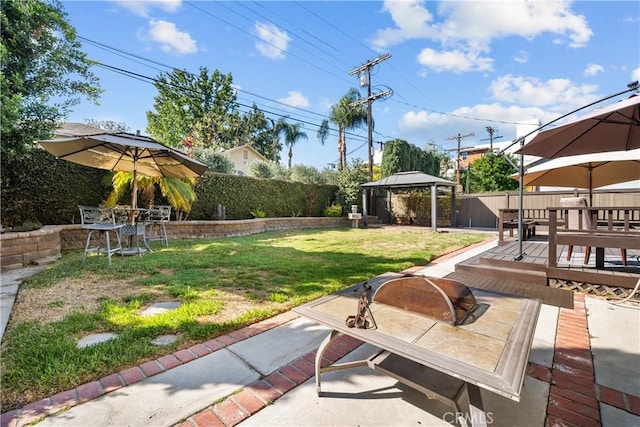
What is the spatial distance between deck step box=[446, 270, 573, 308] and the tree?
24.8 ft

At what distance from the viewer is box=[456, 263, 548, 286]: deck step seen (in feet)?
13.7

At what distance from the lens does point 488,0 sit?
730 cm

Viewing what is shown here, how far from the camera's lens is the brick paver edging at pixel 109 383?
156 cm

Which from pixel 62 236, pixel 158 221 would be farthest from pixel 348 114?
pixel 62 236

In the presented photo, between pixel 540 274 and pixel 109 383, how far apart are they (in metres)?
5.30

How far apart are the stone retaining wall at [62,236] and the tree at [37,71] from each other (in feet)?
5.27

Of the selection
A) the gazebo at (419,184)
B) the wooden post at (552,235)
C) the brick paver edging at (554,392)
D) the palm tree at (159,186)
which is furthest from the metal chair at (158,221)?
the gazebo at (419,184)

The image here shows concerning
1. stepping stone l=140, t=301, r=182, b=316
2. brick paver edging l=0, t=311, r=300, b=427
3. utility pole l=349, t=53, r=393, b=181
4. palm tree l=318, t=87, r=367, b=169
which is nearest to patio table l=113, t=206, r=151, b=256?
stepping stone l=140, t=301, r=182, b=316

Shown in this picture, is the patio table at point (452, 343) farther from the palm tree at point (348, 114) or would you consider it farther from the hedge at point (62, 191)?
the palm tree at point (348, 114)

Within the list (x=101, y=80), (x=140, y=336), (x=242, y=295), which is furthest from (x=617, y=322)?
(x=101, y=80)

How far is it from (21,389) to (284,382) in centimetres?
167

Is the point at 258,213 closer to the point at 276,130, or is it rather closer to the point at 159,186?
the point at 159,186

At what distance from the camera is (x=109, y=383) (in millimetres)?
1847

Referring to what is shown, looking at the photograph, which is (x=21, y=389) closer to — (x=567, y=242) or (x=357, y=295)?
(x=357, y=295)
